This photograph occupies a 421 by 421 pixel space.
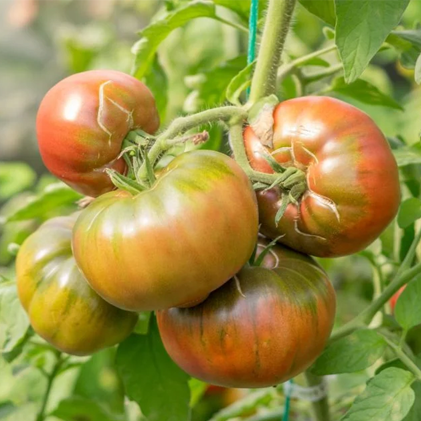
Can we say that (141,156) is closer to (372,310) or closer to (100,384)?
(372,310)

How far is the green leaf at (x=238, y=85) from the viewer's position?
2.49 ft

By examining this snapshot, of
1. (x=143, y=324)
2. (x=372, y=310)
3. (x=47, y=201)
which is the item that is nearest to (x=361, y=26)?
(x=372, y=310)

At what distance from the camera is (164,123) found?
4.01ft

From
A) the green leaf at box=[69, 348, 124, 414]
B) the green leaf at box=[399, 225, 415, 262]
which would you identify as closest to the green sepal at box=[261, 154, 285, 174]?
the green leaf at box=[399, 225, 415, 262]

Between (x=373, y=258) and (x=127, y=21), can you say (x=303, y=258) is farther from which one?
(x=127, y=21)

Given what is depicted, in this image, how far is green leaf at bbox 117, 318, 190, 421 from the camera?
858mm

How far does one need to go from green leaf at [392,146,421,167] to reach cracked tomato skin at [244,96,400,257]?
0.17 m

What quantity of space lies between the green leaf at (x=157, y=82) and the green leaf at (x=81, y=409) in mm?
481

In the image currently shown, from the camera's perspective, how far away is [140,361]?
34.3 inches

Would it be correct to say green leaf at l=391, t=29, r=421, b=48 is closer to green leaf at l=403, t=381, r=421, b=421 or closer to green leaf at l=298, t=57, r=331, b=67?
green leaf at l=298, t=57, r=331, b=67

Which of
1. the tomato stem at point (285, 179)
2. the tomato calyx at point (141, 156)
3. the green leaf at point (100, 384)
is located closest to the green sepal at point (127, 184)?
the tomato calyx at point (141, 156)

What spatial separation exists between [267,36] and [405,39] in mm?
179

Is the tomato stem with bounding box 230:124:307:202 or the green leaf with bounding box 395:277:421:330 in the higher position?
the tomato stem with bounding box 230:124:307:202

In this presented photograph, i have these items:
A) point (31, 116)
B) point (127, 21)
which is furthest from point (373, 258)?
point (31, 116)
